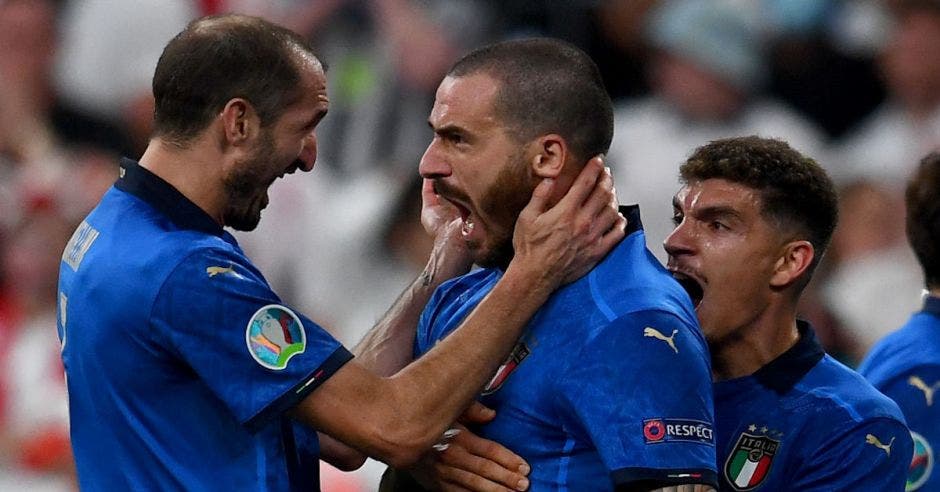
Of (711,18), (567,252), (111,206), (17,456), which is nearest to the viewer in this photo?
(567,252)

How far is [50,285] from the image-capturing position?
Result: 25.1ft

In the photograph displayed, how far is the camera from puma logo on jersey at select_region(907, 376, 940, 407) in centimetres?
424

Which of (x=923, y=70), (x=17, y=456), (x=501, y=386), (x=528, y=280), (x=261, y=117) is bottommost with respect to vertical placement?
(x=17, y=456)

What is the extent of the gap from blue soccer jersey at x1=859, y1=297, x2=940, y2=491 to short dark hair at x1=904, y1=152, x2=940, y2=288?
28 centimetres

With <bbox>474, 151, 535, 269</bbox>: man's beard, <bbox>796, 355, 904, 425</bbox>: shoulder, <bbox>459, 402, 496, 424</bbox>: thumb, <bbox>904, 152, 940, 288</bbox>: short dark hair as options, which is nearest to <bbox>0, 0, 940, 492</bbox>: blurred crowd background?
<bbox>904, 152, 940, 288</bbox>: short dark hair

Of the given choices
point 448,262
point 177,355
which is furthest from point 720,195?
point 177,355

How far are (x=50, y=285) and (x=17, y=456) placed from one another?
94cm

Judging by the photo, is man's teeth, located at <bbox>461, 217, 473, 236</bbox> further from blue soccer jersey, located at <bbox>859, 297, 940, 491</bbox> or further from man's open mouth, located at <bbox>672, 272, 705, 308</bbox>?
blue soccer jersey, located at <bbox>859, 297, 940, 491</bbox>

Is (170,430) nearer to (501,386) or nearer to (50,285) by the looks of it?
(501,386)

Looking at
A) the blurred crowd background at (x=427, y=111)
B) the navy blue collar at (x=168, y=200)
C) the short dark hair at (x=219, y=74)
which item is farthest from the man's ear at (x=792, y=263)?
the blurred crowd background at (x=427, y=111)

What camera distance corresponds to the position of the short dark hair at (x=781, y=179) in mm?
3613

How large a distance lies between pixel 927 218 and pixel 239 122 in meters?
2.39

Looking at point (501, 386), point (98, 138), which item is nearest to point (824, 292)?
point (98, 138)

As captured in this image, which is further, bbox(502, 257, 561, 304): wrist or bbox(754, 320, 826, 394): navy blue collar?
bbox(754, 320, 826, 394): navy blue collar
